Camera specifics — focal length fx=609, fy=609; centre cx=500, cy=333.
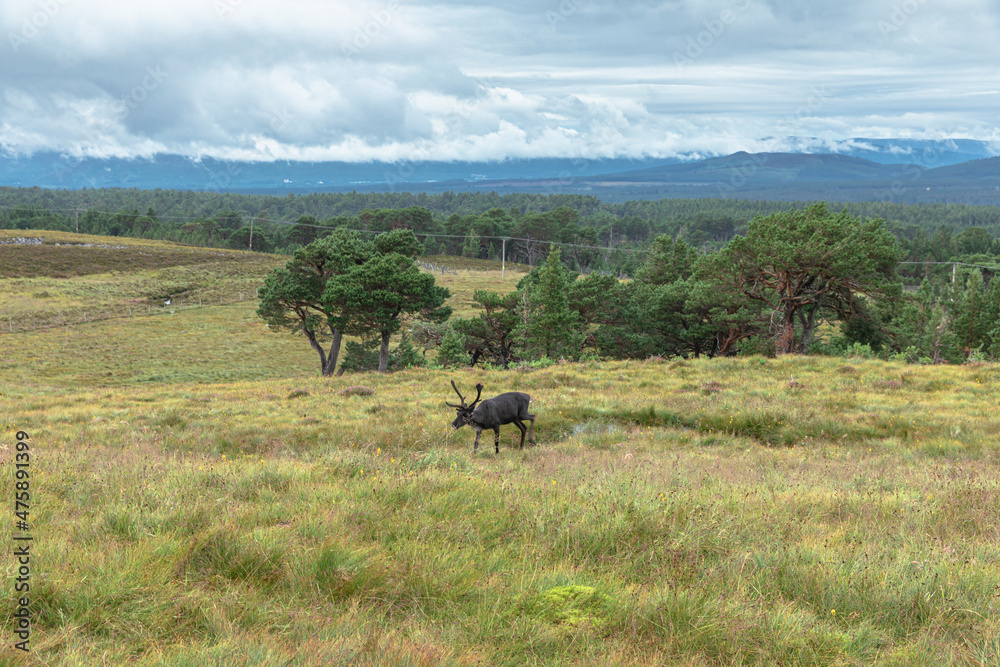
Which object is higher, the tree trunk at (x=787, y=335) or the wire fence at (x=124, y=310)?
the tree trunk at (x=787, y=335)

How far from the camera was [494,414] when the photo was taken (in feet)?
41.5

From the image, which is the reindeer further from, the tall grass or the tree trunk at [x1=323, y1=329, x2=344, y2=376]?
the tree trunk at [x1=323, y1=329, x2=344, y2=376]

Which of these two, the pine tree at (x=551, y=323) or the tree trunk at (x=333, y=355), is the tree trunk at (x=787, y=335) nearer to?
the pine tree at (x=551, y=323)

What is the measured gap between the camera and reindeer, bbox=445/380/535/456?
12227mm

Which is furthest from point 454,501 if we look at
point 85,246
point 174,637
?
point 85,246

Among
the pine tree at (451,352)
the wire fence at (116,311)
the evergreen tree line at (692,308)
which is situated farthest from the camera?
the wire fence at (116,311)

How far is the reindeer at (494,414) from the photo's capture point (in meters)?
12.2

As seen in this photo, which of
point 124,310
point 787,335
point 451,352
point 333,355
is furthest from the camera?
point 124,310

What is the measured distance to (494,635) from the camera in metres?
4.11

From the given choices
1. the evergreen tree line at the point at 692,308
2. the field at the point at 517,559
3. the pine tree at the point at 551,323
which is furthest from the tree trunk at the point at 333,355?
the field at the point at 517,559

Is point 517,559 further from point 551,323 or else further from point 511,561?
point 551,323

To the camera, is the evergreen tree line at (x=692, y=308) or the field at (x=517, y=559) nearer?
the field at (x=517, y=559)

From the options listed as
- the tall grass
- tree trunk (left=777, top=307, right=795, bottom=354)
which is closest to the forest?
tree trunk (left=777, top=307, right=795, bottom=354)

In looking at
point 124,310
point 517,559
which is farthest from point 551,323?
point 124,310
